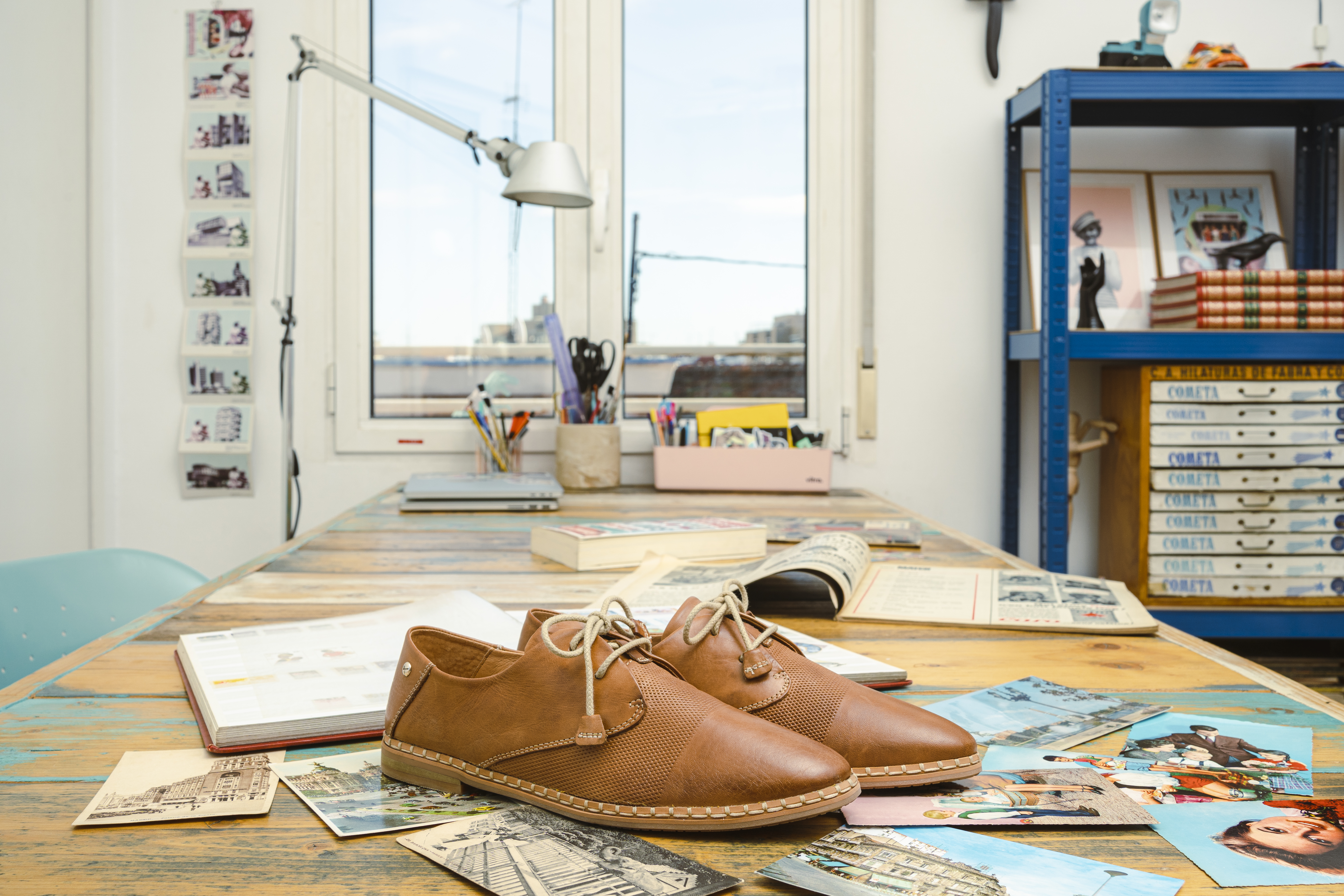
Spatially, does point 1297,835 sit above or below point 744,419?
below

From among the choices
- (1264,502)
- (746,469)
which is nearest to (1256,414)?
(1264,502)

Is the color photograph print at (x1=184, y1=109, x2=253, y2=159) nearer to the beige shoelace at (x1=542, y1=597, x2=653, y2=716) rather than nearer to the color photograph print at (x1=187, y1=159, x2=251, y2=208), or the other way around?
the color photograph print at (x1=187, y1=159, x2=251, y2=208)

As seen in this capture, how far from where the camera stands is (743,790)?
40 centimetres

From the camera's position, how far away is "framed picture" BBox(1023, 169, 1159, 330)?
2.03 meters

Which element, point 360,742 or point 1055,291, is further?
point 1055,291

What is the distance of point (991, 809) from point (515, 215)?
1866mm

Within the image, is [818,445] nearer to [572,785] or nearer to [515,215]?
[515,215]

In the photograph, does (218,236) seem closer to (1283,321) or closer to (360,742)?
(360,742)

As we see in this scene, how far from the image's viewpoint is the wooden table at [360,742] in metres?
0.39

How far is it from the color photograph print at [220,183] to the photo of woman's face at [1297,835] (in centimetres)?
209

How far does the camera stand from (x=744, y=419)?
1.91 meters

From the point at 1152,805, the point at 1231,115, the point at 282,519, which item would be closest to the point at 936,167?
the point at 1231,115

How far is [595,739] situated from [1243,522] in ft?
5.71

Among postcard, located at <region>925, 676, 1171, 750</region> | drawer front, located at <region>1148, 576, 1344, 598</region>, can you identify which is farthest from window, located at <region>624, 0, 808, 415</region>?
postcard, located at <region>925, 676, 1171, 750</region>
